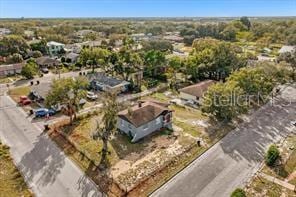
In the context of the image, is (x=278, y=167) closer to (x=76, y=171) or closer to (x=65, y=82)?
(x=76, y=171)

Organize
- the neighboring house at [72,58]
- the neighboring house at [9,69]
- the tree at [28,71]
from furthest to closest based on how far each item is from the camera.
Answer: the neighboring house at [72,58], the neighboring house at [9,69], the tree at [28,71]

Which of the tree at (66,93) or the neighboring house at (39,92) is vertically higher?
the tree at (66,93)

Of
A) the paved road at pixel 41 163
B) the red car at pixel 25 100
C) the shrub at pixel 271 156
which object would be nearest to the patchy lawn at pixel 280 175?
the shrub at pixel 271 156

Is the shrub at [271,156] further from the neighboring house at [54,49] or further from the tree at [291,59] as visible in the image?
the neighboring house at [54,49]

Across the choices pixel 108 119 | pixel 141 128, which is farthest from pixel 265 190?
pixel 108 119

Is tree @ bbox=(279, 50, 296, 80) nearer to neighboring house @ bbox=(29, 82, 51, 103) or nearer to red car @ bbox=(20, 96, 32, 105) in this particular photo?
neighboring house @ bbox=(29, 82, 51, 103)

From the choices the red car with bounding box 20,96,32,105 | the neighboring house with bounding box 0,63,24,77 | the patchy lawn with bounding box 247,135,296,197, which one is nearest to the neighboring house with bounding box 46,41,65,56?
the neighboring house with bounding box 0,63,24,77

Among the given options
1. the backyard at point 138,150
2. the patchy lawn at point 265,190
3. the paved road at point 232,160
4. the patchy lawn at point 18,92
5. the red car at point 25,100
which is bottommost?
the patchy lawn at point 265,190

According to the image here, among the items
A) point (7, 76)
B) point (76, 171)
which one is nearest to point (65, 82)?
point (76, 171)
